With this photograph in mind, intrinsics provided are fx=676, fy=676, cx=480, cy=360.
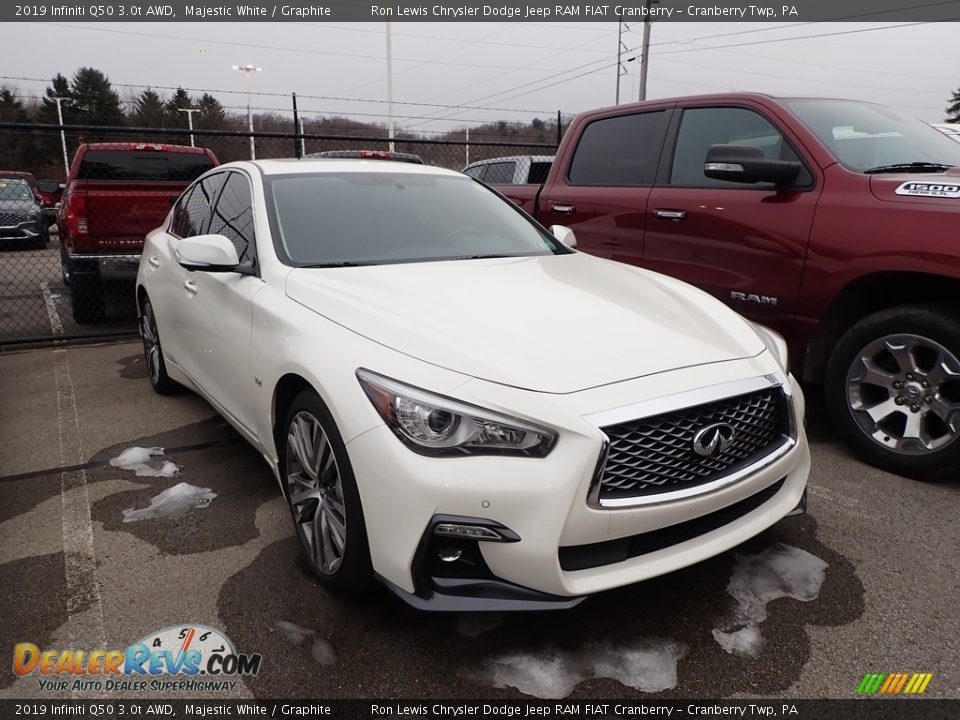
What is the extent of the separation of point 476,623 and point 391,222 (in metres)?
1.86

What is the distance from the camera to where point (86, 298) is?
7152 millimetres

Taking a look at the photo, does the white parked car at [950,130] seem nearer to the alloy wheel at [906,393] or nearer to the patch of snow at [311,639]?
the alloy wheel at [906,393]

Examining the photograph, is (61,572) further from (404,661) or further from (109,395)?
(109,395)

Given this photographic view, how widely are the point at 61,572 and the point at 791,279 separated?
3.68m

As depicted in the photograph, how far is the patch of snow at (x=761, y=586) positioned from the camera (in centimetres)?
221

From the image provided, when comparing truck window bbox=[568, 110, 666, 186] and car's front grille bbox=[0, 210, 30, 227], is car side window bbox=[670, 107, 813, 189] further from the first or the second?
car's front grille bbox=[0, 210, 30, 227]

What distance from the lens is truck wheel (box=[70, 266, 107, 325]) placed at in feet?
22.9

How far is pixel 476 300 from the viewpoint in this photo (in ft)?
8.24

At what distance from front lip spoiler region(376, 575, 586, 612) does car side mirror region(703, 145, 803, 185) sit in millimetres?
2637

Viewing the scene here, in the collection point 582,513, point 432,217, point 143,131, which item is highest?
point 143,131

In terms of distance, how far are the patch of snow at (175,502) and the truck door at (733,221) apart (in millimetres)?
3009

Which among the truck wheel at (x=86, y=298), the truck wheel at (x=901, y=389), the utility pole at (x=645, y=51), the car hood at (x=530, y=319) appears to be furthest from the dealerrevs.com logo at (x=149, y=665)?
the utility pole at (x=645, y=51)

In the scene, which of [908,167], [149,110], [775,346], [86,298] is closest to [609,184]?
[908,167]

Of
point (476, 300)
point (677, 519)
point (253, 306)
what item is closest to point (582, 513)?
point (677, 519)
